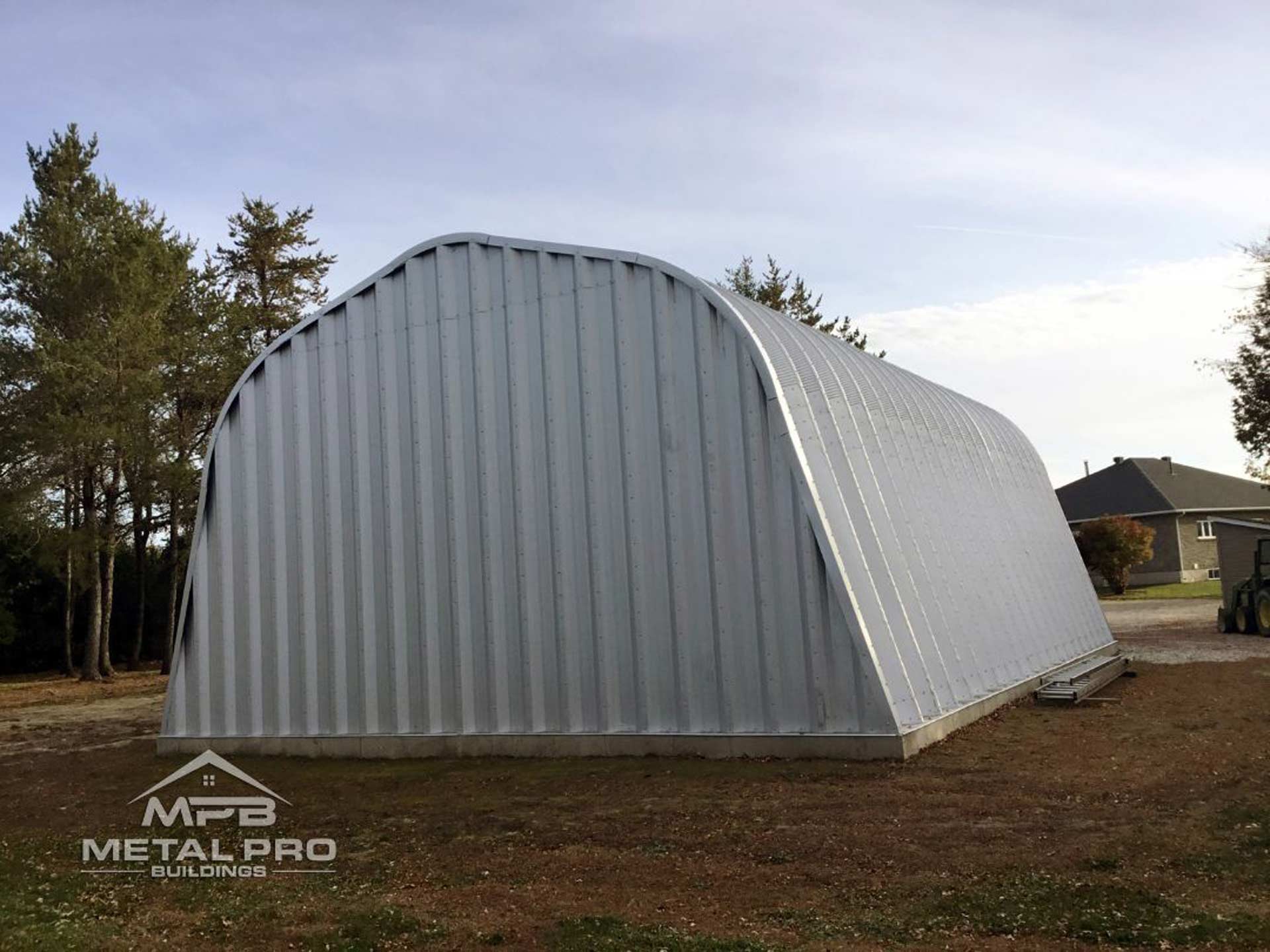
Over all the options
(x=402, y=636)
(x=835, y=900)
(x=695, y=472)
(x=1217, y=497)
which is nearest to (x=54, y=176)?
(x=402, y=636)

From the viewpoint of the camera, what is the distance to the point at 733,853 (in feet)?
26.2

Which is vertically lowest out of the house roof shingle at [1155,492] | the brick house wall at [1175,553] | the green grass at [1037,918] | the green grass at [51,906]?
the green grass at [1037,918]

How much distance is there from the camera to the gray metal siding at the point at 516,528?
38.5 ft

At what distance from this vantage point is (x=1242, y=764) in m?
10.3

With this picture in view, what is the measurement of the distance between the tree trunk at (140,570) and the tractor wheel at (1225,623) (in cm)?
2929

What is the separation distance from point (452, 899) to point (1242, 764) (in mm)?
7632

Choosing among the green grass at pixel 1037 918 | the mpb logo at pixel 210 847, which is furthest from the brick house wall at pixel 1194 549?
the green grass at pixel 1037 918

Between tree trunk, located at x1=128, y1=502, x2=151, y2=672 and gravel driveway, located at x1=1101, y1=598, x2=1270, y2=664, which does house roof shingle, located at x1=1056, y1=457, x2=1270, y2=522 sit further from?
tree trunk, located at x1=128, y1=502, x2=151, y2=672

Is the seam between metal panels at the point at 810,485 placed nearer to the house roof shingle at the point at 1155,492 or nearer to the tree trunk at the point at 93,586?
the tree trunk at the point at 93,586

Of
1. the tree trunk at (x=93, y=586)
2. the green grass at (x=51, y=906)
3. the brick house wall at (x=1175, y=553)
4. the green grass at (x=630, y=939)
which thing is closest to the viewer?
the green grass at (x=630, y=939)

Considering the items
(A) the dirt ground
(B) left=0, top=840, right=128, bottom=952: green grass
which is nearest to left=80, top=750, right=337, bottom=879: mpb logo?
(A) the dirt ground

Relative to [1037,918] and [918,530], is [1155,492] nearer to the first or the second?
[918,530]

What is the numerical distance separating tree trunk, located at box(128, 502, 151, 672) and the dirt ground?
21438 mm

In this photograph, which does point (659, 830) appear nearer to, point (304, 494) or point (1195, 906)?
point (1195, 906)
